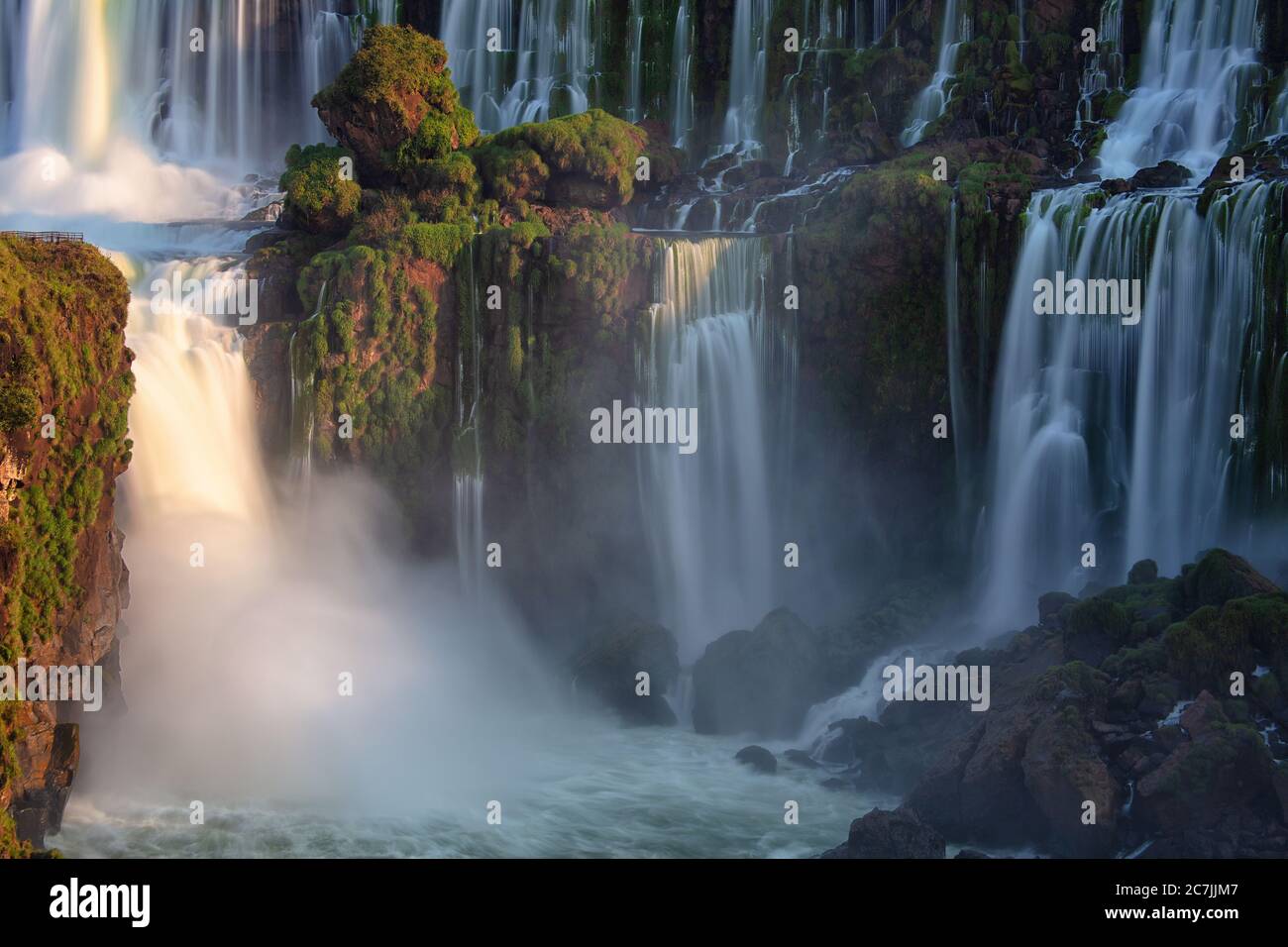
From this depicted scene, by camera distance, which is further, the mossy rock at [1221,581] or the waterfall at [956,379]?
the waterfall at [956,379]

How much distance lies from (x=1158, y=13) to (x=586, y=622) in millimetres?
21775

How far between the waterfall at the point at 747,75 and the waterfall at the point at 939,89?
422 cm

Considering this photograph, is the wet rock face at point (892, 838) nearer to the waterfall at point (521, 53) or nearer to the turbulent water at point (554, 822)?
the turbulent water at point (554, 822)

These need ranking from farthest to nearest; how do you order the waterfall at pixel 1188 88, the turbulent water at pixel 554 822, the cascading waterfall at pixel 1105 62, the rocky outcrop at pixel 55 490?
the cascading waterfall at pixel 1105 62 < the waterfall at pixel 1188 88 < the turbulent water at pixel 554 822 < the rocky outcrop at pixel 55 490

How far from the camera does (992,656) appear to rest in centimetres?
2678

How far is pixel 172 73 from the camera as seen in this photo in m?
43.4

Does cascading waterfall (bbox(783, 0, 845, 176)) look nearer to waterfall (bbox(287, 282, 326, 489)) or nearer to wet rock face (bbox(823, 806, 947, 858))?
waterfall (bbox(287, 282, 326, 489))

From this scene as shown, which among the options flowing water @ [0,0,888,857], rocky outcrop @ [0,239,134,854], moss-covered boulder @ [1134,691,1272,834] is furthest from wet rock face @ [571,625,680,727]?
moss-covered boulder @ [1134,691,1272,834]

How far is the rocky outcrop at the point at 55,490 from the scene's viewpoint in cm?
2178

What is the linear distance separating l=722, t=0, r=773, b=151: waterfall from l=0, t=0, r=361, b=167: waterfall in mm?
10917

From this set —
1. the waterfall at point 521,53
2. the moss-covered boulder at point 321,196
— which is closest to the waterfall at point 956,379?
the moss-covered boulder at point 321,196

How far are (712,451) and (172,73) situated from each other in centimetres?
2098

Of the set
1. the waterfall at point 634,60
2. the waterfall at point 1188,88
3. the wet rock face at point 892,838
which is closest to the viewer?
the wet rock face at point 892,838

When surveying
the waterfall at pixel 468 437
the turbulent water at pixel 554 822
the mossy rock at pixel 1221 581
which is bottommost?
the turbulent water at pixel 554 822
